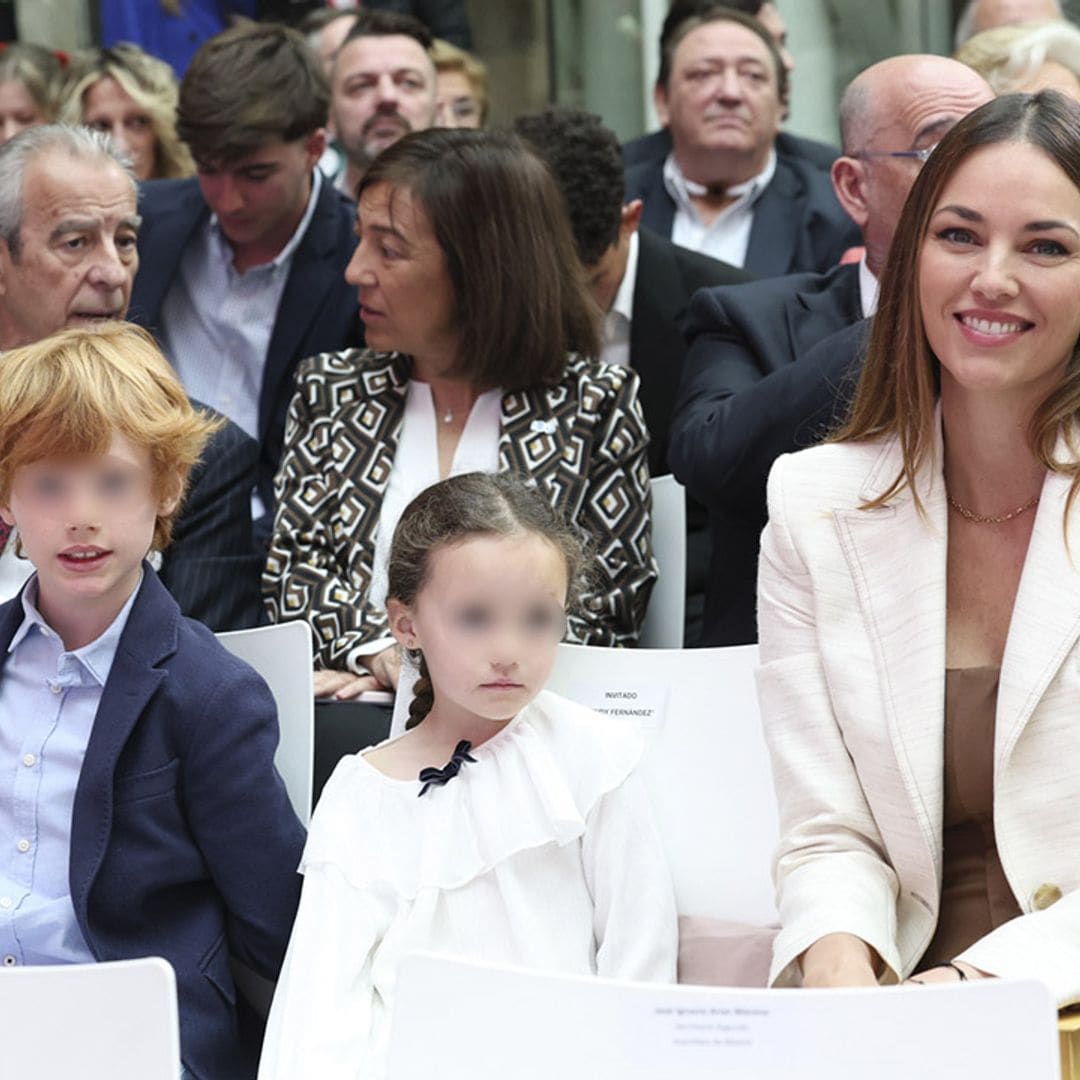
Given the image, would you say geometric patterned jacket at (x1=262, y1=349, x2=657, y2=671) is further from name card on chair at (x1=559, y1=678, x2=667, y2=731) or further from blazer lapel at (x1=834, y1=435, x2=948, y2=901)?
blazer lapel at (x1=834, y1=435, x2=948, y2=901)

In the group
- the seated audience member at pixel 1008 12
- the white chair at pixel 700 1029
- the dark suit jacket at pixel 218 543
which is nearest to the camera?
the white chair at pixel 700 1029

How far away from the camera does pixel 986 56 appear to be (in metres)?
4.29

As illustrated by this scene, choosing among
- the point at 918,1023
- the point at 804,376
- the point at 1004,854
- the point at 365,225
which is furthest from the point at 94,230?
the point at 918,1023

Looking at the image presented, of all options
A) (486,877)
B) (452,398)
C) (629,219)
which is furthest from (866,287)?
(486,877)

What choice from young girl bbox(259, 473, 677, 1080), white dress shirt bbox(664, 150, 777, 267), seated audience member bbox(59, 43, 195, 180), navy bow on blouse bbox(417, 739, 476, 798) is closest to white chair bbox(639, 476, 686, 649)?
young girl bbox(259, 473, 677, 1080)

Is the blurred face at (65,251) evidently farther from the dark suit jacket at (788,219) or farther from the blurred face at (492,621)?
the dark suit jacket at (788,219)

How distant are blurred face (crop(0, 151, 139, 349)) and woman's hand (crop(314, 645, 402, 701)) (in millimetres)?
868

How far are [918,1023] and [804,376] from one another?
1.54 m

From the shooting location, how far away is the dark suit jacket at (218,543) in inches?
128

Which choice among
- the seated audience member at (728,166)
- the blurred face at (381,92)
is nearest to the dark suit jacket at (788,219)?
the seated audience member at (728,166)

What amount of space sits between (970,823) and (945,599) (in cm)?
27

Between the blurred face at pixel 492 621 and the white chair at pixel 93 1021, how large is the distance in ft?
2.57

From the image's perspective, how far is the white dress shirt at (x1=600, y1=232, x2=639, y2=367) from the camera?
4234 millimetres

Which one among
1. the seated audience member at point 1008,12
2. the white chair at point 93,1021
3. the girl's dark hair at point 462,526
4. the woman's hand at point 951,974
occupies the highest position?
the seated audience member at point 1008,12
